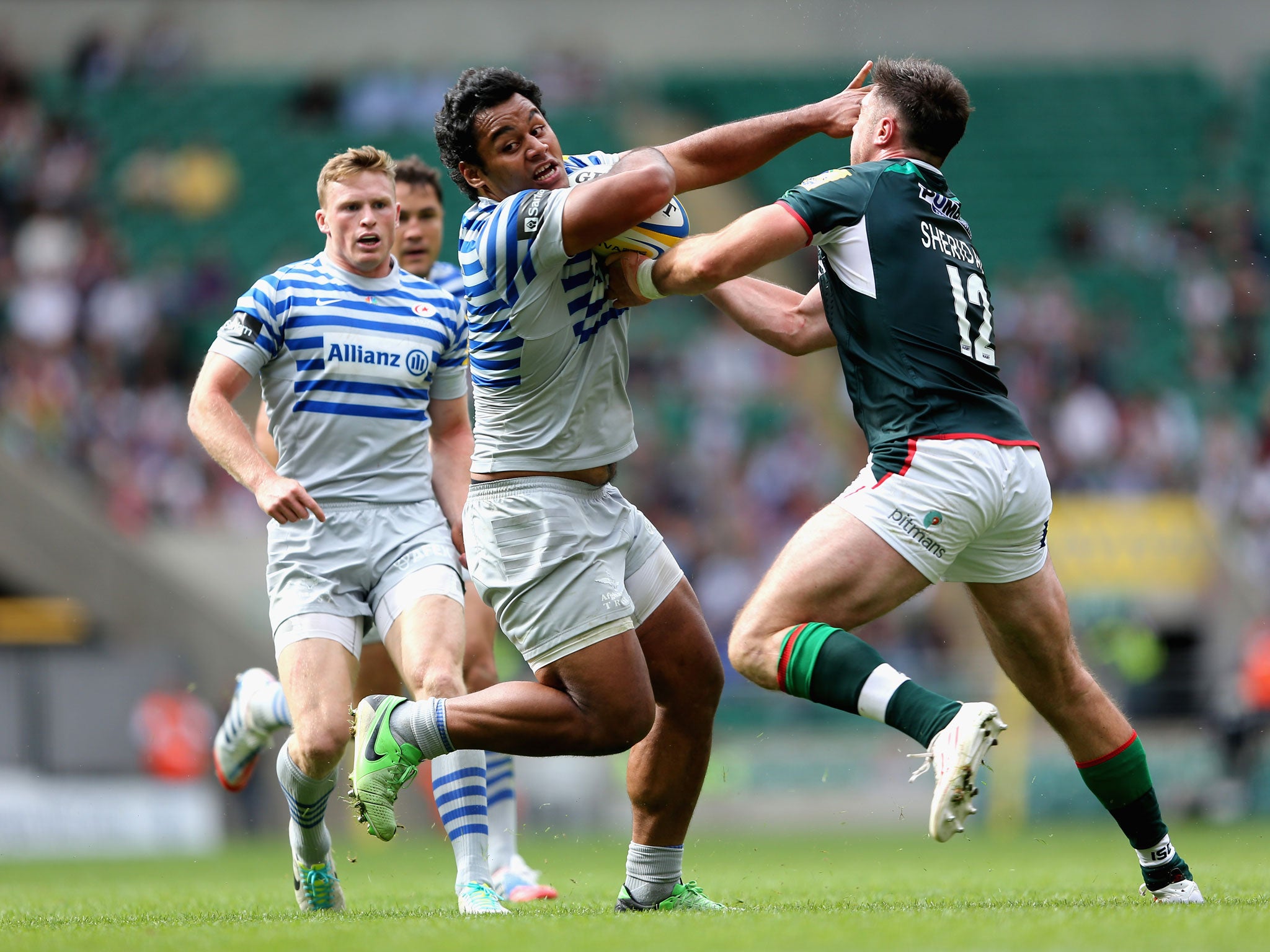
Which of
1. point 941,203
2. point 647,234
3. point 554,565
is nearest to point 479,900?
point 554,565

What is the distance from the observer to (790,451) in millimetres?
18266

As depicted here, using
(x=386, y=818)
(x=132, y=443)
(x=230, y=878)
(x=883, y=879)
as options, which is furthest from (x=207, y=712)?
(x=386, y=818)

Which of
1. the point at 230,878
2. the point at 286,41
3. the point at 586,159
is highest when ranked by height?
the point at 286,41

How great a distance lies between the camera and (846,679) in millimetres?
4926

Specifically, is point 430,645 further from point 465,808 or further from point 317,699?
point 465,808

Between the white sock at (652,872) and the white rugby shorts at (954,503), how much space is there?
4.77ft

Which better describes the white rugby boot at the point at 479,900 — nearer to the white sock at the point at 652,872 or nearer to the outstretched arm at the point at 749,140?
the white sock at the point at 652,872

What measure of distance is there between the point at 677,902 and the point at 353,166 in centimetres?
311

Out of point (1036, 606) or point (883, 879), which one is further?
point (883, 879)

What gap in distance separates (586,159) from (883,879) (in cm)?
388

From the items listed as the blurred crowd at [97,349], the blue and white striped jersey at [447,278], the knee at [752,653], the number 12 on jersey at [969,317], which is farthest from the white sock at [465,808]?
the blurred crowd at [97,349]

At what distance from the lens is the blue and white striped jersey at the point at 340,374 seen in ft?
20.6

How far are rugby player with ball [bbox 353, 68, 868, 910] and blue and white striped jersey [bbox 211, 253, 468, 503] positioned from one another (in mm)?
790

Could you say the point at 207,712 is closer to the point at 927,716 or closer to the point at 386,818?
the point at 386,818
